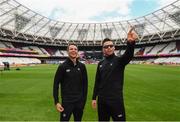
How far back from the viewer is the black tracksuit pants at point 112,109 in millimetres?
6387

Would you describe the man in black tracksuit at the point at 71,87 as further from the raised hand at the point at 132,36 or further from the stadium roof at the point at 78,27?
the stadium roof at the point at 78,27

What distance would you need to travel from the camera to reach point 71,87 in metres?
6.93

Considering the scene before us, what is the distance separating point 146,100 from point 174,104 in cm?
168

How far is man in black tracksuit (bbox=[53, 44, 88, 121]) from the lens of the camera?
6.87 meters

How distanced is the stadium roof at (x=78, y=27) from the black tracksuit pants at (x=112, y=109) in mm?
91918

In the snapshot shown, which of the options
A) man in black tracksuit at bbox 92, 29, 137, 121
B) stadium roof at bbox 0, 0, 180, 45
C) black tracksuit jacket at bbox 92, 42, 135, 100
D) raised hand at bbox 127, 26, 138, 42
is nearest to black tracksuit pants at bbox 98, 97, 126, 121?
man in black tracksuit at bbox 92, 29, 137, 121

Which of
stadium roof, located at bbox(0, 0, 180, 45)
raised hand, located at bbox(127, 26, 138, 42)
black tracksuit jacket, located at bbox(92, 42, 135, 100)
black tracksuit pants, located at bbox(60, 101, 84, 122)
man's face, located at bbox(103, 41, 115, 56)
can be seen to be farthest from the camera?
stadium roof, located at bbox(0, 0, 180, 45)

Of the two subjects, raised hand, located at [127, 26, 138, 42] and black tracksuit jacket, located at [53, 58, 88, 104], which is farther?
black tracksuit jacket, located at [53, 58, 88, 104]

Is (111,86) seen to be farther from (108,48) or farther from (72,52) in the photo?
(72,52)

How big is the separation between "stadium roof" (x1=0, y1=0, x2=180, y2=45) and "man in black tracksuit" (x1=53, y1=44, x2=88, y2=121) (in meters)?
91.1

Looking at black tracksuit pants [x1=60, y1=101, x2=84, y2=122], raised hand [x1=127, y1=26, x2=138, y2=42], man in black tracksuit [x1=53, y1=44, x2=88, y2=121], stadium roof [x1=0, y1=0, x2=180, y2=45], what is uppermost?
stadium roof [x1=0, y1=0, x2=180, y2=45]

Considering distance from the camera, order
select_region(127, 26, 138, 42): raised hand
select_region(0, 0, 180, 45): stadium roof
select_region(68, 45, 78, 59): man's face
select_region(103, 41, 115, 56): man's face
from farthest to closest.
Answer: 1. select_region(0, 0, 180, 45): stadium roof
2. select_region(68, 45, 78, 59): man's face
3. select_region(103, 41, 115, 56): man's face
4. select_region(127, 26, 138, 42): raised hand

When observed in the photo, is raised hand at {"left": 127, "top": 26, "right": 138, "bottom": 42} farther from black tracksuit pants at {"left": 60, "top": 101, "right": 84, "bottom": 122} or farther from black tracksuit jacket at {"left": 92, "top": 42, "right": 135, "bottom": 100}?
black tracksuit pants at {"left": 60, "top": 101, "right": 84, "bottom": 122}

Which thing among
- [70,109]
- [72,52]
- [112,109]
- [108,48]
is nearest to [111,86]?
[112,109]
